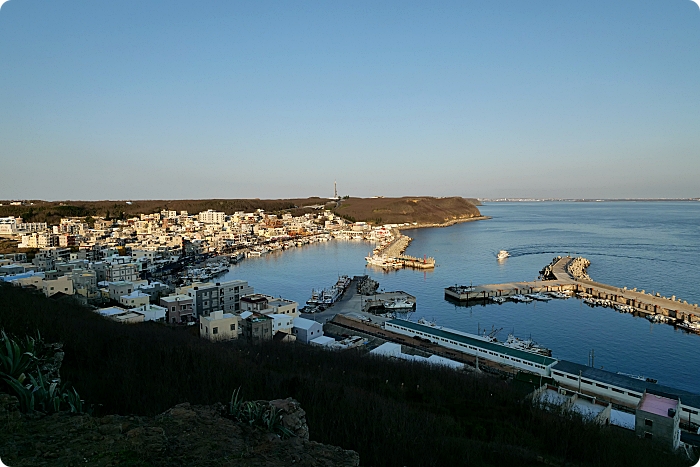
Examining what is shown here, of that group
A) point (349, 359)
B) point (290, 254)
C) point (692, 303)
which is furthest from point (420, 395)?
point (290, 254)

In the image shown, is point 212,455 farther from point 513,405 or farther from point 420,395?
point 513,405

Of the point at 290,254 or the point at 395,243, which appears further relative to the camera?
the point at 395,243

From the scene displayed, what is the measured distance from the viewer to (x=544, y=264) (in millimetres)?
14375

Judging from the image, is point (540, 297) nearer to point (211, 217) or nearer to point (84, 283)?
point (84, 283)

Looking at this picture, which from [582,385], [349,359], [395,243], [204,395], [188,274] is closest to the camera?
[204,395]

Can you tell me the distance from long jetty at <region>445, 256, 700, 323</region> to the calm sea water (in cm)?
55

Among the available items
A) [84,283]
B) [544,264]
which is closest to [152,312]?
[84,283]

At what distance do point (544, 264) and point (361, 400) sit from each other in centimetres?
1360

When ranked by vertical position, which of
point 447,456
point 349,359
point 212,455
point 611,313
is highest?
point 212,455

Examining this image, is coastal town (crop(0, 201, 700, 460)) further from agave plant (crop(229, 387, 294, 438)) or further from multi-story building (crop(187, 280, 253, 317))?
agave plant (crop(229, 387, 294, 438))

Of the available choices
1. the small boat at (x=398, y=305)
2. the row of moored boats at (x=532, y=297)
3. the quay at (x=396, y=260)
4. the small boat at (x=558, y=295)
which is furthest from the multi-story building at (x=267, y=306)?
the quay at (x=396, y=260)

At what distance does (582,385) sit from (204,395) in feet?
14.3

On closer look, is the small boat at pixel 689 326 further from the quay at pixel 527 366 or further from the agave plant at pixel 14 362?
the agave plant at pixel 14 362

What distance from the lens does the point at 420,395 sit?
3186mm
